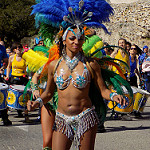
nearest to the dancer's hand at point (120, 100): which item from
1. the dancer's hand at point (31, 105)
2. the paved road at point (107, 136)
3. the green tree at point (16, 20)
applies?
the dancer's hand at point (31, 105)

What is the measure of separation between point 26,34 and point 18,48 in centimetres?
3740

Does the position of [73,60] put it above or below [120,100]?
above

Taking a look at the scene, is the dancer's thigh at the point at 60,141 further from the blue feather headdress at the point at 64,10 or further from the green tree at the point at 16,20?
the green tree at the point at 16,20

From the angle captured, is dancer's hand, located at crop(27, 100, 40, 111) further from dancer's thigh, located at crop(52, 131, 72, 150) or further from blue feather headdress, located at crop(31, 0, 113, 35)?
blue feather headdress, located at crop(31, 0, 113, 35)

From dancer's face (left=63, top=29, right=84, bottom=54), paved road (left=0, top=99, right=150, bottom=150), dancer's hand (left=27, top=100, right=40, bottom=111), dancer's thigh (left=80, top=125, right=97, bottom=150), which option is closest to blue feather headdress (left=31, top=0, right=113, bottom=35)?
dancer's face (left=63, top=29, right=84, bottom=54)

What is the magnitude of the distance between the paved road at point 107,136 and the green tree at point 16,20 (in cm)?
3620

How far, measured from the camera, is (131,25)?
33875 millimetres

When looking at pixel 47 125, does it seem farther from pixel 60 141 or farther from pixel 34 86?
pixel 60 141

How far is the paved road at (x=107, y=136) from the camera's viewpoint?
244 inches

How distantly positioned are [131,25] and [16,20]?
1605 cm

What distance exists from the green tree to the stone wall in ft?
40.0

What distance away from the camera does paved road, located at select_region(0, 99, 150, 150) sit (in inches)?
244

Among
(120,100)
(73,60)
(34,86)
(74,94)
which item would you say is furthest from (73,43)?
(34,86)

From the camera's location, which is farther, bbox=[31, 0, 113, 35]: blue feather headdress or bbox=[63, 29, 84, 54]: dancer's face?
bbox=[31, 0, 113, 35]: blue feather headdress
